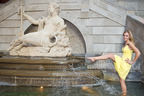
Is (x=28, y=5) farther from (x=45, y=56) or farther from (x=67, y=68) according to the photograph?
(x=67, y=68)

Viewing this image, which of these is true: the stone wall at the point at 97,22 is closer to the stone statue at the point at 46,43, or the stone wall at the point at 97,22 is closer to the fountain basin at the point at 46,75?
the stone statue at the point at 46,43

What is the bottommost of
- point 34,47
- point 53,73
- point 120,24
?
point 53,73

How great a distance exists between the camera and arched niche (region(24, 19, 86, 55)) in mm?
10148

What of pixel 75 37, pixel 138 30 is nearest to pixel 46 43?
pixel 75 37

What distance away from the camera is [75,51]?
33.8 feet

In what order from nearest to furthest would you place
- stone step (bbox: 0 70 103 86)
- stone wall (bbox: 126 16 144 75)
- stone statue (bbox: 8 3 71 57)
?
stone step (bbox: 0 70 103 86) → stone wall (bbox: 126 16 144 75) → stone statue (bbox: 8 3 71 57)

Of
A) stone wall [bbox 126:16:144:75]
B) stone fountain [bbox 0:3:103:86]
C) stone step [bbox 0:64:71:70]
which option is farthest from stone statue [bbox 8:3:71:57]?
stone wall [bbox 126:16:144:75]

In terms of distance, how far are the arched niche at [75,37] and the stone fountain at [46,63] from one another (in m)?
1.82

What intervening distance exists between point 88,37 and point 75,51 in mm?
1267

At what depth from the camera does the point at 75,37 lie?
10.3 metres

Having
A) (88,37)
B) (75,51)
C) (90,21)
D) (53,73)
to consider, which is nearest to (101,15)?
(90,21)

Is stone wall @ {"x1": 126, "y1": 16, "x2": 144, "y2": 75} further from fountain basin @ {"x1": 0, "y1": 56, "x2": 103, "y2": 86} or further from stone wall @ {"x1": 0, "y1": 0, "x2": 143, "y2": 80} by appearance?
fountain basin @ {"x1": 0, "y1": 56, "x2": 103, "y2": 86}

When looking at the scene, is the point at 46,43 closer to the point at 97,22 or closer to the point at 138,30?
the point at 97,22

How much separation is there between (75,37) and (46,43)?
3068 mm
